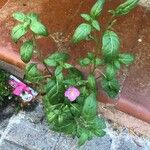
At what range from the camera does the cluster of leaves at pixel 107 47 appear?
5.26ft

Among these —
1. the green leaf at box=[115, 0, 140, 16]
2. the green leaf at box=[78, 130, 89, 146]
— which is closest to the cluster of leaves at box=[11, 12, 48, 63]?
the green leaf at box=[115, 0, 140, 16]

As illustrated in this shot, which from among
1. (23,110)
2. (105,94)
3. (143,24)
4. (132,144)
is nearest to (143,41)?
(143,24)

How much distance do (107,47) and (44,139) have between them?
2.26 ft

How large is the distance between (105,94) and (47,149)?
0.39 meters

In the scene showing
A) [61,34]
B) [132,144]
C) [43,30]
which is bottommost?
[132,144]

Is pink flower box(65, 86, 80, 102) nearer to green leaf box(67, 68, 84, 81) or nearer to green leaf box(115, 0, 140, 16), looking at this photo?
green leaf box(67, 68, 84, 81)

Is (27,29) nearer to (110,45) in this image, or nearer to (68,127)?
(110,45)

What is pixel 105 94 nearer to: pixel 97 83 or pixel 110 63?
pixel 97 83

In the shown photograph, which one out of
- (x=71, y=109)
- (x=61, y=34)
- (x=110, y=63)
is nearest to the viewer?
(x=110, y=63)

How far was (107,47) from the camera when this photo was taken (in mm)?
1602

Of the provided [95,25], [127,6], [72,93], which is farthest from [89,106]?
[127,6]

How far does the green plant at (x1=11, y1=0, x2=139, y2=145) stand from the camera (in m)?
1.68

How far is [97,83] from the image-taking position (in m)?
2.03

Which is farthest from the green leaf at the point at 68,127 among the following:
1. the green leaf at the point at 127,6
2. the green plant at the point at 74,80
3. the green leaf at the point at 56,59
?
the green leaf at the point at 127,6
